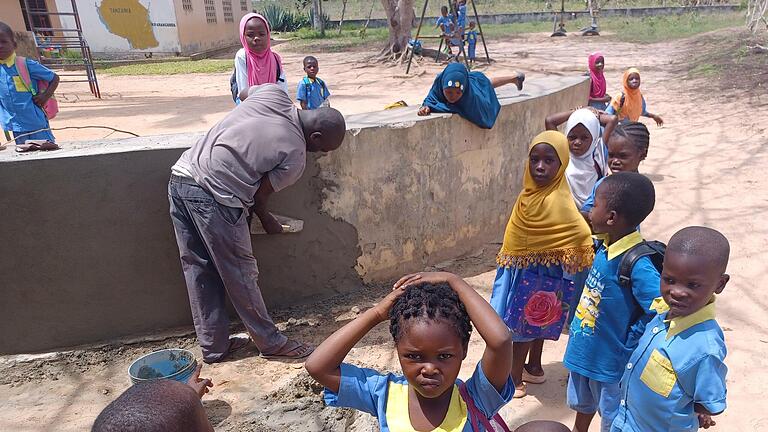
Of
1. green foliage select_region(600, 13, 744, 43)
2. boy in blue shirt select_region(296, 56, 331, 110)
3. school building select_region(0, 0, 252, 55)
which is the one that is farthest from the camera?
green foliage select_region(600, 13, 744, 43)

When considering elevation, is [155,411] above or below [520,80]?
below

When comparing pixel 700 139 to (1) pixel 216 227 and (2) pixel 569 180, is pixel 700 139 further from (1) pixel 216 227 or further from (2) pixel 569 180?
(1) pixel 216 227

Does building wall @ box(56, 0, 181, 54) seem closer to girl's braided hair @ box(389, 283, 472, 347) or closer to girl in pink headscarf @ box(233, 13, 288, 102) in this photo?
girl in pink headscarf @ box(233, 13, 288, 102)

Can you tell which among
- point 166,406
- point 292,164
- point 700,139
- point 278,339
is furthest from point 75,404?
point 700,139

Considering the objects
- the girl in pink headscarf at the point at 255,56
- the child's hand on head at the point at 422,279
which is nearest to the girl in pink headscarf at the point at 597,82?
the girl in pink headscarf at the point at 255,56

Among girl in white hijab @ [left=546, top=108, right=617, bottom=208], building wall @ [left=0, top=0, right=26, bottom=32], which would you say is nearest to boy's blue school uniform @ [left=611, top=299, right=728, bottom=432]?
girl in white hijab @ [left=546, top=108, right=617, bottom=208]

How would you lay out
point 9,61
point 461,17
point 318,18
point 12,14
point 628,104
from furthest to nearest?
point 318,18
point 461,17
point 12,14
point 628,104
point 9,61

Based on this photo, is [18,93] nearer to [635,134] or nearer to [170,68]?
[635,134]

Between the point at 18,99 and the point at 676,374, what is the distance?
5.07 meters

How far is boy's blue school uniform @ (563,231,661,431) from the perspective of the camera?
2.04m

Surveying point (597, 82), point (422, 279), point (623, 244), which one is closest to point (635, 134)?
point (623, 244)

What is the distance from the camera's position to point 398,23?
15.2 metres

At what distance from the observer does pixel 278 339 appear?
3.06 metres

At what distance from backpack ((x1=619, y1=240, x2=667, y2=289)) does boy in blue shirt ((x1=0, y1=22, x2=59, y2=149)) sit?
4.40m
